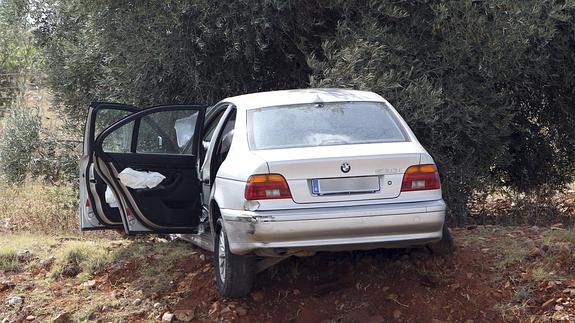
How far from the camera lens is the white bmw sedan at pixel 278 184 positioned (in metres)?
5.49

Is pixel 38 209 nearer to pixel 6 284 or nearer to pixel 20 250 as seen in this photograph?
pixel 20 250

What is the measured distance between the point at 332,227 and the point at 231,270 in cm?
96

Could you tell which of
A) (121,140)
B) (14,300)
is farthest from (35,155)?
(14,300)

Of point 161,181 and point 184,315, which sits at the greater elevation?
point 161,181

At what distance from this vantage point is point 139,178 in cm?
688

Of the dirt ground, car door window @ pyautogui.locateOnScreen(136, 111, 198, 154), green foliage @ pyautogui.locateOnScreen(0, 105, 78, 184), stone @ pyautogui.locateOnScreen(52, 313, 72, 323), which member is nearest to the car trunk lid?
the dirt ground

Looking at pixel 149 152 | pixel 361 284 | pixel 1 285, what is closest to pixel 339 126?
pixel 361 284

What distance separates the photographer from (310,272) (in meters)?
6.72

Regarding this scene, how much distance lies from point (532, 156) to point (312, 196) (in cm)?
631

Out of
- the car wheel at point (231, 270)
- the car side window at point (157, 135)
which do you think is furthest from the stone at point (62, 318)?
the car side window at point (157, 135)

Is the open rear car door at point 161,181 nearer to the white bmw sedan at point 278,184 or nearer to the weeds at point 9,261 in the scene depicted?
the white bmw sedan at point 278,184

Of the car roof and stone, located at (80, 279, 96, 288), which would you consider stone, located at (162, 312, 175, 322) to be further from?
the car roof

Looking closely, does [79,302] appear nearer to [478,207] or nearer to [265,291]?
[265,291]

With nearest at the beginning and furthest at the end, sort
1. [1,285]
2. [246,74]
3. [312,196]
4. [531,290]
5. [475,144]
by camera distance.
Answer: [312,196], [531,290], [1,285], [475,144], [246,74]
